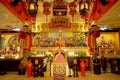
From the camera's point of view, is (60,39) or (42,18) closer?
(42,18)

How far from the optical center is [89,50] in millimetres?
9758

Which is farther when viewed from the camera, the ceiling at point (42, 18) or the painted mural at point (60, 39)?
the painted mural at point (60, 39)

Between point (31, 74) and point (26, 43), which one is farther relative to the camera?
point (26, 43)

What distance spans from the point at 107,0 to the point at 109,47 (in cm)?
625

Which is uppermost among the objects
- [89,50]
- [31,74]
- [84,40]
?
[84,40]

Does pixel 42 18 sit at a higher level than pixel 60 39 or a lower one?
higher

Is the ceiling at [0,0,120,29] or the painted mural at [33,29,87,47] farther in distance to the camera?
the painted mural at [33,29,87,47]

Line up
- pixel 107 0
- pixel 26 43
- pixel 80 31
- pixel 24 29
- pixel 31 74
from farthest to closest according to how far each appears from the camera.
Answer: pixel 80 31, pixel 26 43, pixel 24 29, pixel 31 74, pixel 107 0

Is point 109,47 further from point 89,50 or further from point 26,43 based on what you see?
point 26,43

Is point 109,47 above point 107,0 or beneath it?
beneath

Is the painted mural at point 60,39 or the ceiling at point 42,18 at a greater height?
the ceiling at point 42,18

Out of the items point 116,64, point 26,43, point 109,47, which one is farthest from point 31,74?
point 109,47

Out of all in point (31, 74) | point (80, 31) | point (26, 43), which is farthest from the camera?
point (80, 31)

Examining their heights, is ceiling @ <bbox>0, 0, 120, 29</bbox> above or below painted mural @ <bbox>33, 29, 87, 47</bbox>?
above
